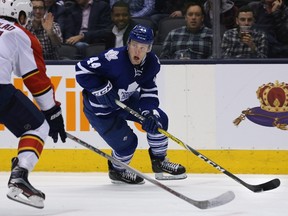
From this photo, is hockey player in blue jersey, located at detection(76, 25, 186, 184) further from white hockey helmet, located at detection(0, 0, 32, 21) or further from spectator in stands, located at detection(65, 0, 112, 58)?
white hockey helmet, located at detection(0, 0, 32, 21)

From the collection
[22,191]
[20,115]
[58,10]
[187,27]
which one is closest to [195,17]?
[187,27]

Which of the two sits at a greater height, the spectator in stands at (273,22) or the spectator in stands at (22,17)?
the spectator in stands at (22,17)

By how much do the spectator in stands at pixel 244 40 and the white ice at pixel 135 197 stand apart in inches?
Result: 30.3

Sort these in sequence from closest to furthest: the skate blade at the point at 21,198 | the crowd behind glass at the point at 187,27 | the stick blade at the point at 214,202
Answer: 1. the skate blade at the point at 21,198
2. the stick blade at the point at 214,202
3. the crowd behind glass at the point at 187,27

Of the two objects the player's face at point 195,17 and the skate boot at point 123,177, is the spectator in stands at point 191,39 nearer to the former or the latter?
the player's face at point 195,17

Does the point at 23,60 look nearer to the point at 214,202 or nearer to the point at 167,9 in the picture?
the point at 214,202

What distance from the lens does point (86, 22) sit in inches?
241

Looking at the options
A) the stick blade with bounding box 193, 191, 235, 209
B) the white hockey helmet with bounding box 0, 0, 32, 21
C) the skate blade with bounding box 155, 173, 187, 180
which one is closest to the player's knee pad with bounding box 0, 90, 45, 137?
the white hockey helmet with bounding box 0, 0, 32, 21

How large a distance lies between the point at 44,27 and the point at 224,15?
1191mm

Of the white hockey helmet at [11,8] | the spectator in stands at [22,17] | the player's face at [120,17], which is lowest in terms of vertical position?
the player's face at [120,17]

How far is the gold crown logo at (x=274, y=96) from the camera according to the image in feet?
18.8

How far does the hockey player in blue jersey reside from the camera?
500 centimetres

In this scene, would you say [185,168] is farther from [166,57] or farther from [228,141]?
[166,57]

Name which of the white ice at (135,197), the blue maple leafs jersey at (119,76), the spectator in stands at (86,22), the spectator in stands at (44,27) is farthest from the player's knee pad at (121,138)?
the spectator in stands at (44,27)
